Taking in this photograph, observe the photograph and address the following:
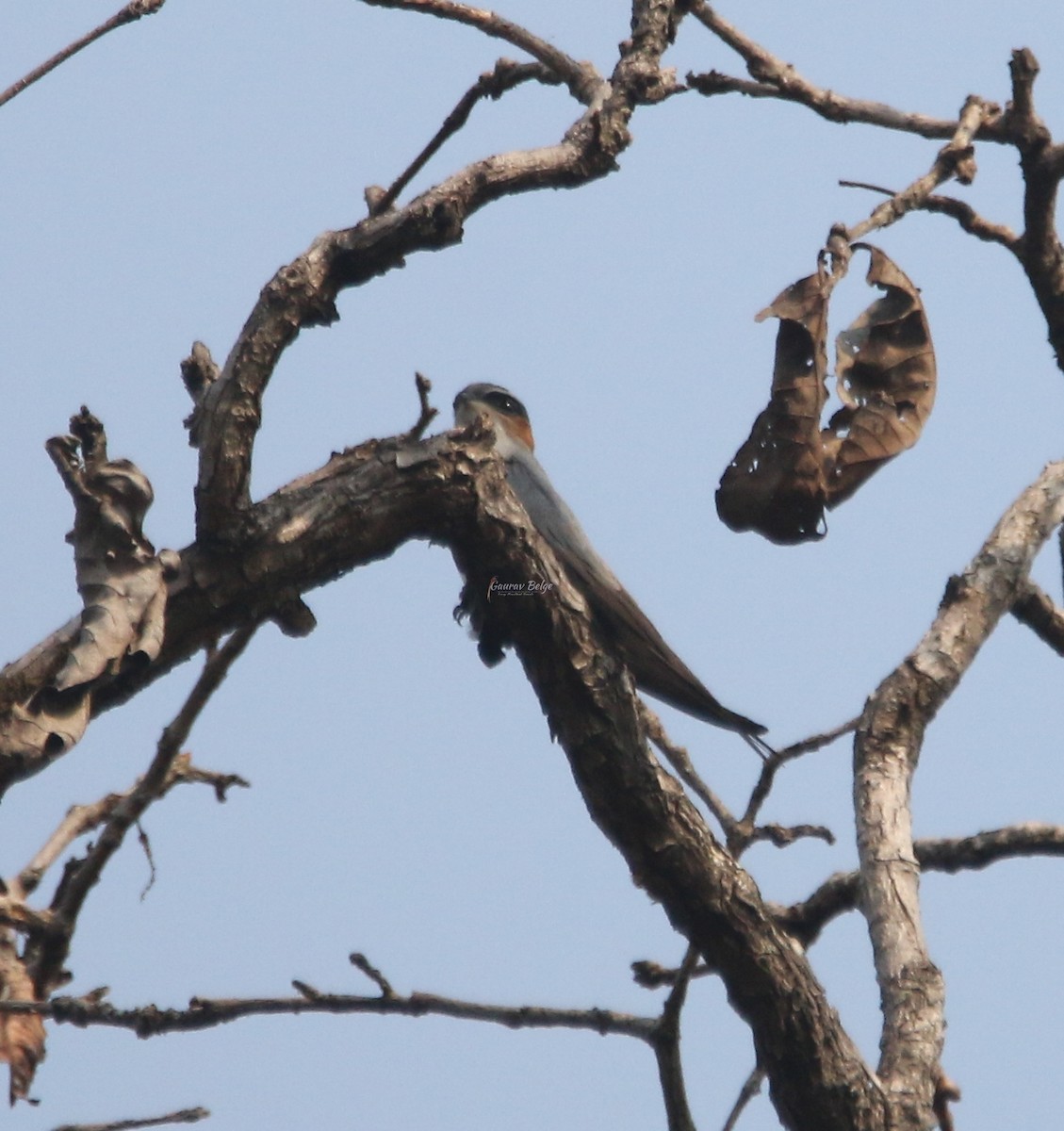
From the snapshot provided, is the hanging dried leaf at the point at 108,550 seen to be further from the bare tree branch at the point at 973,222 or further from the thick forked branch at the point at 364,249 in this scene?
the bare tree branch at the point at 973,222

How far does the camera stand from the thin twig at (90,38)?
11.1 ft

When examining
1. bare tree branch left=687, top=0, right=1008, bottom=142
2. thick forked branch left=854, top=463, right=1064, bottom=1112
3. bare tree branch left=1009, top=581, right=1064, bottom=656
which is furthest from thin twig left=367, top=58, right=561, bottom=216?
bare tree branch left=1009, top=581, right=1064, bottom=656

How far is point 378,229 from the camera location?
4.26 m

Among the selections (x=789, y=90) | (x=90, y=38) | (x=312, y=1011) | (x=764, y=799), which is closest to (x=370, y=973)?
(x=312, y=1011)

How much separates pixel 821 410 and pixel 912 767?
3.99 ft

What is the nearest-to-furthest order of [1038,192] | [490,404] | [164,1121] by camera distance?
[164,1121] → [1038,192] → [490,404]

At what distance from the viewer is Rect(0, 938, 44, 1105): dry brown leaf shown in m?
3.79

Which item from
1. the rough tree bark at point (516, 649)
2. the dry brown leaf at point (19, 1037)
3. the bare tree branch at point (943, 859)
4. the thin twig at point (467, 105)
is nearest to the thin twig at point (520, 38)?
the thin twig at point (467, 105)

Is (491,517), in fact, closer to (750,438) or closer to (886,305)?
(750,438)

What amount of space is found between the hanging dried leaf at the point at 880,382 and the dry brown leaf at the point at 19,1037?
2.89 metres

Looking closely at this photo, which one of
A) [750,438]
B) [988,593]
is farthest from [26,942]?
[988,593]

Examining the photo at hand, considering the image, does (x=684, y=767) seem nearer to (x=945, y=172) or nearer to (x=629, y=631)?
(x=629, y=631)

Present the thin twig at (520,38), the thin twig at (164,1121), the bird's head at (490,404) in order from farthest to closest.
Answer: the bird's head at (490,404) < the thin twig at (520,38) < the thin twig at (164,1121)

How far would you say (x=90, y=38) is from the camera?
370 centimetres
